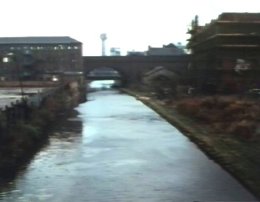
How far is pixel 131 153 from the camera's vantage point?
1767cm

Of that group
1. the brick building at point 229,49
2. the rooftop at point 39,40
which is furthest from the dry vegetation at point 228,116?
the rooftop at point 39,40

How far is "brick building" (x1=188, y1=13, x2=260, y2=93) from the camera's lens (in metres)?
67.6

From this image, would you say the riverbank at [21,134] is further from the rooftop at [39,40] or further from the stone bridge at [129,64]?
the rooftop at [39,40]

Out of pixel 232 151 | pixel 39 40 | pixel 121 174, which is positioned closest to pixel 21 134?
pixel 121 174

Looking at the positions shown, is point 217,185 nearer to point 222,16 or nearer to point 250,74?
point 250,74

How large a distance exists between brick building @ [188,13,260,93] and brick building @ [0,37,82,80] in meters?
26.2

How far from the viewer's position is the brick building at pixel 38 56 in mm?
103938

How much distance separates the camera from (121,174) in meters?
13.7

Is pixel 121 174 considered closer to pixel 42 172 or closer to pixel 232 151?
pixel 42 172

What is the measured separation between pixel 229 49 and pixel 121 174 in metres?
63.2

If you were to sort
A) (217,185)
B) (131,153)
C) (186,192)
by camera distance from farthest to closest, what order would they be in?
1. (131,153)
2. (217,185)
3. (186,192)

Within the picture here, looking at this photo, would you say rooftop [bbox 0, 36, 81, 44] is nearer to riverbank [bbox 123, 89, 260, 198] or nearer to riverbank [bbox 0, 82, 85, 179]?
riverbank [bbox 0, 82, 85, 179]

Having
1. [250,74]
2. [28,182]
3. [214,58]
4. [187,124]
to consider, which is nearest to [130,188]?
[28,182]

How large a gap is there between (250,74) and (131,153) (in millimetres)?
49091
